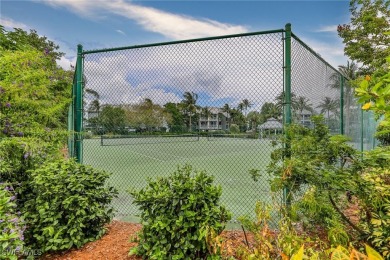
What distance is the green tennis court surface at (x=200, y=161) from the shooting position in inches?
140

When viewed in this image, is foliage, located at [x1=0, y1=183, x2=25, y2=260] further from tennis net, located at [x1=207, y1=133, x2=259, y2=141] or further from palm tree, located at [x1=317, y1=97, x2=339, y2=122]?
palm tree, located at [x1=317, y1=97, x2=339, y2=122]


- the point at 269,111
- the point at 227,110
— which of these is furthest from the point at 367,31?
the point at 227,110

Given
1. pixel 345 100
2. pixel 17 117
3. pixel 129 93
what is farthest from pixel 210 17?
pixel 17 117

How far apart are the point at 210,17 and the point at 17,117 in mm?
4018

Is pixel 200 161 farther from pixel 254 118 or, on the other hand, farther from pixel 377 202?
pixel 377 202

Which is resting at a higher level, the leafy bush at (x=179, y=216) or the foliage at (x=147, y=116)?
the foliage at (x=147, y=116)

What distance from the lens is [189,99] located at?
353cm

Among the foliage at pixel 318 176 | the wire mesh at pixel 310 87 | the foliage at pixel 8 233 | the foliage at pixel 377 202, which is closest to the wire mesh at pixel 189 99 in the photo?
the wire mesh at pixel 310 87

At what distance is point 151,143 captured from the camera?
407 cm

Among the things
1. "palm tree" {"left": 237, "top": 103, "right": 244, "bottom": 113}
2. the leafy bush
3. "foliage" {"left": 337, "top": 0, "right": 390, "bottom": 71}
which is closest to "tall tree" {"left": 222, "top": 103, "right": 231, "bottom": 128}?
"palm tree" {"left": 237, "top": 103, "right": 244, "bottom": 113}

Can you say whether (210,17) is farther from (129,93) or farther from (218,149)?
(218,149)

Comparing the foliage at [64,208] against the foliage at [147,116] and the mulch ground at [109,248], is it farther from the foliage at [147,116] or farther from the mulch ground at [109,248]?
the foliage at [147,116]

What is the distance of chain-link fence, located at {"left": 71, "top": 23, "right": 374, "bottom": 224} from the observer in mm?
3039

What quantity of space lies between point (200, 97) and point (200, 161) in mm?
2181
